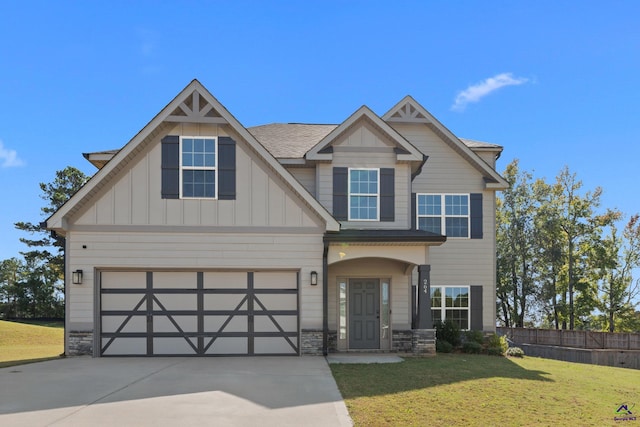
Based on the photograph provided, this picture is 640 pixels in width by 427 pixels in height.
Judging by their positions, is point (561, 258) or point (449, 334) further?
point (561, 258)

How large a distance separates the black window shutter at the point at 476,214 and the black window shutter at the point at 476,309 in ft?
6.14

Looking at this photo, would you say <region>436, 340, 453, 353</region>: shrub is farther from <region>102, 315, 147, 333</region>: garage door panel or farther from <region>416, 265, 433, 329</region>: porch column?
<region>102, 315, 147, 333</region>: garage door panel

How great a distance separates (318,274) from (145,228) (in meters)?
4.79

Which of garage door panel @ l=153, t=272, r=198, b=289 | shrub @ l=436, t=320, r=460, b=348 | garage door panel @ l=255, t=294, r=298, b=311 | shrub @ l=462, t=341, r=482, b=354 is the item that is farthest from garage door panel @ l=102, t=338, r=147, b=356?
shrub @ l=462, t=341, r=482, b=354

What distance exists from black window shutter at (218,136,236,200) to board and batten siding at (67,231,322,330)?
1139 millimetres

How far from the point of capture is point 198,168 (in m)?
13.9

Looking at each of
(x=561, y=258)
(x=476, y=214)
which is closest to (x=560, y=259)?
(x=561, y=258)

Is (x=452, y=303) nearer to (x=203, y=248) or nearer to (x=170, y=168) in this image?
(x=203, y=248)

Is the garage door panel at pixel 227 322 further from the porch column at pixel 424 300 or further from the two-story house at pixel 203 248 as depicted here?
the porch column at pixel 424 300

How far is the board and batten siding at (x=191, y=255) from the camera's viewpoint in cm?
1353

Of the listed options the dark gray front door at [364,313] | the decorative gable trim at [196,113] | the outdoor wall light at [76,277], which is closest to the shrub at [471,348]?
the dark gray front door at [364,313]

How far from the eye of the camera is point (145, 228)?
538 inches

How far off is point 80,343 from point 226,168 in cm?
599

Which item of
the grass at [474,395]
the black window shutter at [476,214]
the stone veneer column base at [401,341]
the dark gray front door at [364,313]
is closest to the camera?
the grass at [474,395]
